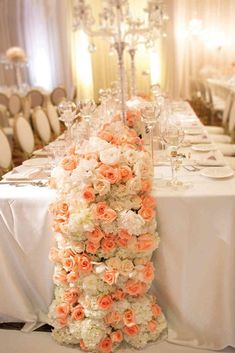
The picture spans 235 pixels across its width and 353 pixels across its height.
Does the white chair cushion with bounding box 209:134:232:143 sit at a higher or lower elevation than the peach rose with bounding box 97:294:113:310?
higher

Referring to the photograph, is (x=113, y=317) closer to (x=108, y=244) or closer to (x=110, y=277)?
(x=110, y=277)

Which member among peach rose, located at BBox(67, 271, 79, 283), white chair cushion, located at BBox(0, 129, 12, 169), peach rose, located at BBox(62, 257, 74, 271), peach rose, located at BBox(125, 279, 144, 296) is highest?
white chair cushion, located at BBox(0, 129, 12, 169)

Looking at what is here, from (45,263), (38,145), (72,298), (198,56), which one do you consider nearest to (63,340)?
(72,298)

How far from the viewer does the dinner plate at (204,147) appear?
2.57 metres

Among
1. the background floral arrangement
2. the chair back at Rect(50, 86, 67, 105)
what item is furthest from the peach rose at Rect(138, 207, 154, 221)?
the background floral arrangement

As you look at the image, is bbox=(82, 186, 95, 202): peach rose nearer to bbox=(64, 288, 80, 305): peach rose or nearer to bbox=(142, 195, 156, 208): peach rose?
bbox=(142, 195, 156, 208): peach rose

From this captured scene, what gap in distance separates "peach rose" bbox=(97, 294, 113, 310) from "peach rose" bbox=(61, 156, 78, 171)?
61 centimetres

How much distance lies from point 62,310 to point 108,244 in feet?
1.41

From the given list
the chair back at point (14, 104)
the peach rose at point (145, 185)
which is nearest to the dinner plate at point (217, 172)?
the peach rose at point (145, 185)

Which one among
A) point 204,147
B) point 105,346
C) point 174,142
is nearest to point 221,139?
point 204,147

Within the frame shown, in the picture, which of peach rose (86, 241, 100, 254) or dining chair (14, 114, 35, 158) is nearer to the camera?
peach rose (86, 241, 100, 254)

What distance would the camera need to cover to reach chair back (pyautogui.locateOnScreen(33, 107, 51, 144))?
3844 millimetres

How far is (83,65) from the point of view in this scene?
9219mm

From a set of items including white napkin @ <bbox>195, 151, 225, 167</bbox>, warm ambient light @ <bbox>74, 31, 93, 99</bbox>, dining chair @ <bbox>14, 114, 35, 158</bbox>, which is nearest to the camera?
white napkin @ <bbox>195, 151, 225, 167</bbox>
